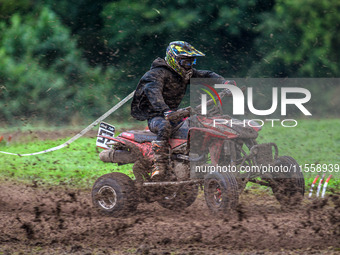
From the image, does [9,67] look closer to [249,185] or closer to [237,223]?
[249,185]

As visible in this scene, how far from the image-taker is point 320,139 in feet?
35.0

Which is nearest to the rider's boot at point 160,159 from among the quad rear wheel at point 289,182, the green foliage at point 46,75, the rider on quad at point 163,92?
the rider on quad at point 163,92

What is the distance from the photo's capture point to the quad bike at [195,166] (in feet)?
17.6

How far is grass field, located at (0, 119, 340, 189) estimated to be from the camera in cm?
870

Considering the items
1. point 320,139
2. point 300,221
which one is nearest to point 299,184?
point 300,221

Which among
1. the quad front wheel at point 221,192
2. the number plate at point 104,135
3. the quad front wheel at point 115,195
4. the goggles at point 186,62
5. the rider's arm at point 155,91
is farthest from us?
the number plate at point 104,135

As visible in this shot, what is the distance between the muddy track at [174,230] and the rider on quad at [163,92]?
2.17 feet

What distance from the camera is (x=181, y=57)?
571 centimetres

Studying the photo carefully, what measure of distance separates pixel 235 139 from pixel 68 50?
10.1m

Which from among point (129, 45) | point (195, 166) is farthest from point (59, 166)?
point (129, 45)

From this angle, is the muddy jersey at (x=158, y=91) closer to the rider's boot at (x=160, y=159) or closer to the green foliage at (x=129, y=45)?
the rider's boot at (x=160, y=159)

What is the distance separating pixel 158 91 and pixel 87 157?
4746 mm

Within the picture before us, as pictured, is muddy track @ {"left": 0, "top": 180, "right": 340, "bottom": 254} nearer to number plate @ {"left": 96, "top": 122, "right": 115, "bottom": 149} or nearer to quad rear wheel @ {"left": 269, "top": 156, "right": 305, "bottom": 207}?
quad rear wheel @ {"left": 269, "top": 156, "right": 305, "bottom": 207}

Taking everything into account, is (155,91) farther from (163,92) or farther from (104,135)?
(104,135)
